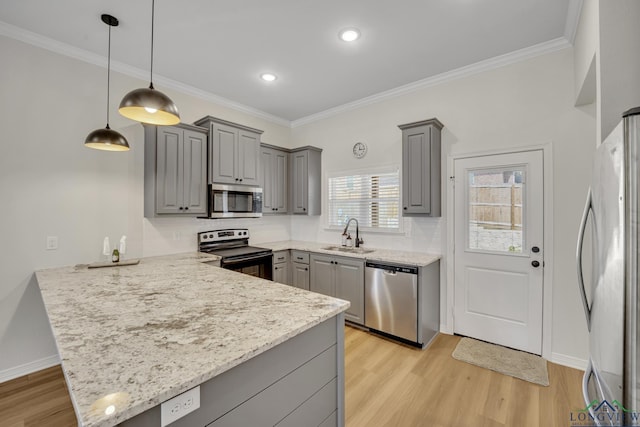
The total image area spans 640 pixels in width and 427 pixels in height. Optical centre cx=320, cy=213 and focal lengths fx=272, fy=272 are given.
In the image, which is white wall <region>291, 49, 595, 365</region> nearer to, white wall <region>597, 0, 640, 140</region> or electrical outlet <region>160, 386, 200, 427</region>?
white wall <region>597, 0, 640, 140</region>

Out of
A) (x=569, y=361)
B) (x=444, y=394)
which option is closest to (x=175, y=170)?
(x=444, y=394)

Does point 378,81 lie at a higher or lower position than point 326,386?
higher

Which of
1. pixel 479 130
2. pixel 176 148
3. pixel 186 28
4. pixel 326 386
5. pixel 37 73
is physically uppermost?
pixel 186 28

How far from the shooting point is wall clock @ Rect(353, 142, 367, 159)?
13.3 ft

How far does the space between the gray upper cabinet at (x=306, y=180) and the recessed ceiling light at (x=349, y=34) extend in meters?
1.96

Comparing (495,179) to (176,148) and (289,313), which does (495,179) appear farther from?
(176,148)

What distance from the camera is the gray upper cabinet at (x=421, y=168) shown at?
3.16 meters

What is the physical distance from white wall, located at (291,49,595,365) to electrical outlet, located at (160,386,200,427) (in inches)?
122

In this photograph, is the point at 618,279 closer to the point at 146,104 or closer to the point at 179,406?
the point at 179,406

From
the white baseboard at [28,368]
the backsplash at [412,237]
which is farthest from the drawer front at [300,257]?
the white baseboard at [28,368]

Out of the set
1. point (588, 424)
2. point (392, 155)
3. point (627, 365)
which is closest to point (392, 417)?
point (588, 424)

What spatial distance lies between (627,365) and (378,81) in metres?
3.40

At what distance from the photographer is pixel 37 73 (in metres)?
2.58

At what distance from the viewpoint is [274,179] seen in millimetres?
4438
